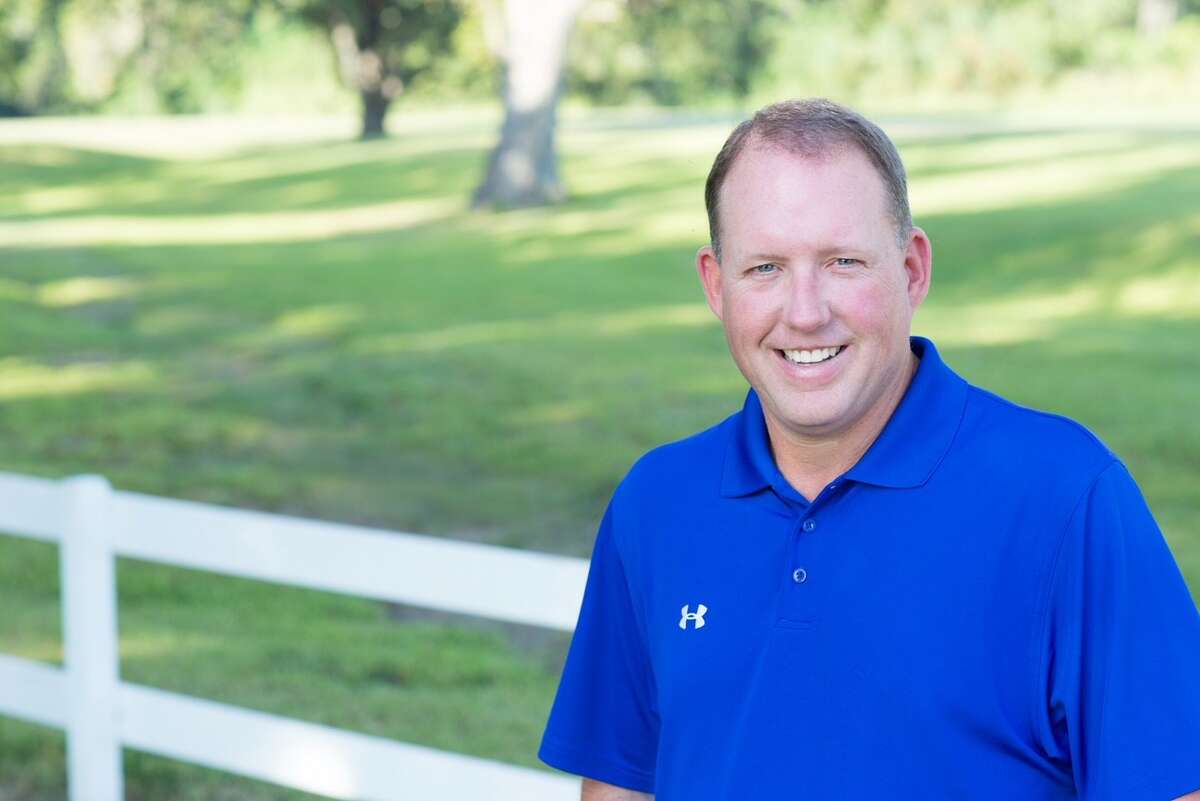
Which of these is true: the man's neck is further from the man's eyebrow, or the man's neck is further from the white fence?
the white fence

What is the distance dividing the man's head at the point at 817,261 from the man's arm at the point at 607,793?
25.0 inches

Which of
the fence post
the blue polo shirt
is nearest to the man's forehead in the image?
the blue polo shirt

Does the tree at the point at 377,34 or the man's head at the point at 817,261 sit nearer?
the man's head at the point at 817,261

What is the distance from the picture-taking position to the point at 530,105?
2836 centimetres

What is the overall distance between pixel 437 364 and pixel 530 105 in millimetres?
12973

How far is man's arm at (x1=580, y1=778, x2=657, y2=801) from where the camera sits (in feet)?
8.65

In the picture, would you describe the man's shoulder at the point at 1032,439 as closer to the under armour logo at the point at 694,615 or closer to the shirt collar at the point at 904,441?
the shirt collar at the point at 904,441

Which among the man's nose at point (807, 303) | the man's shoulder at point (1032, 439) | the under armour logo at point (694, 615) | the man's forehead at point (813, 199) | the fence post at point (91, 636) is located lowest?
the fence post at point (91, 636)

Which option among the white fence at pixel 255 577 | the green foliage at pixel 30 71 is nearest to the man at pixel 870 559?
the white fence at pixel 255 577

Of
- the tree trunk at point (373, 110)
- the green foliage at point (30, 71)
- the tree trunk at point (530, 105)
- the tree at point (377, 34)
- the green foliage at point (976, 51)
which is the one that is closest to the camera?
the tree trunk at point (530, 105)

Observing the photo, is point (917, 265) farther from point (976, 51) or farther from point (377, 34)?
point (976, 51)

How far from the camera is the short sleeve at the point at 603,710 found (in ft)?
→ 8.55

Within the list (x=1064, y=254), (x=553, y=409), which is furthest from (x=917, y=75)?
(x=553, y=409)

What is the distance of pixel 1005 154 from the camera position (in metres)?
30.5
